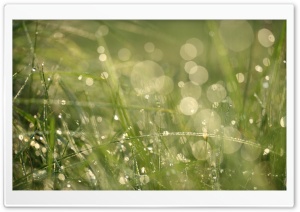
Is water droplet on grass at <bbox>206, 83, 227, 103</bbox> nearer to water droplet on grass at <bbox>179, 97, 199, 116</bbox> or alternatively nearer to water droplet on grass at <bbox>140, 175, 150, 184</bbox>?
water droplet on grass at <bbox>179, 97, 199, 116</bbox>

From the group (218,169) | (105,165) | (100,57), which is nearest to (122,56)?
(100,57)

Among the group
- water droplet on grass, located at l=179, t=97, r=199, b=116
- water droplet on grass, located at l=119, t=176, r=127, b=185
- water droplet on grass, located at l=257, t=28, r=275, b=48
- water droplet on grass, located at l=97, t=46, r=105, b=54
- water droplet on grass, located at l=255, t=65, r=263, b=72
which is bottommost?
water droplet on grass, located at l=119, t=176, r=127, b=185

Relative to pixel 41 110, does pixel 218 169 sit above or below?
below

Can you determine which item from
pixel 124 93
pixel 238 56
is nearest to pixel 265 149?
pixel 238 56

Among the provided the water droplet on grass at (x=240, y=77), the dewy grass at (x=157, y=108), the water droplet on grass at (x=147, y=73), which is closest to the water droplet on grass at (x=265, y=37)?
the dewy grass at (x=157, y=108)

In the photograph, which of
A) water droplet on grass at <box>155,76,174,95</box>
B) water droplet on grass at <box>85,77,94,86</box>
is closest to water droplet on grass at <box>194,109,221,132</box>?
water droplet on grass at <box>155,76,174,95</box>
